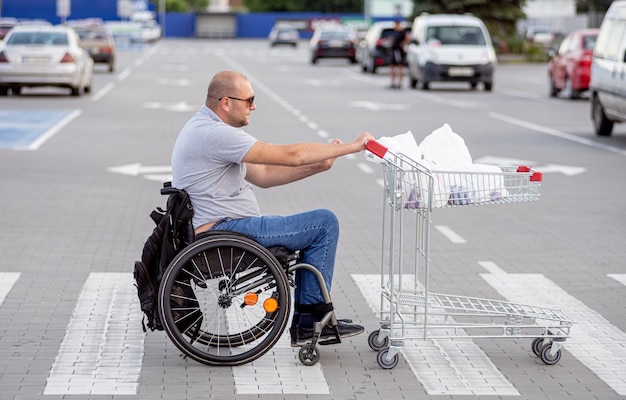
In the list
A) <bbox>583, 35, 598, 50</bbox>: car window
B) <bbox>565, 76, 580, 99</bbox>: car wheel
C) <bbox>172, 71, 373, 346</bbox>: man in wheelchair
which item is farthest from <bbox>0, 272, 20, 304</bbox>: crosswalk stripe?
<bbox>565, 76, 580, 99</bbox>: car wheel

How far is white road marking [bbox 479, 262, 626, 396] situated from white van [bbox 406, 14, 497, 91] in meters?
26.2

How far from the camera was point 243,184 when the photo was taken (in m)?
6.92

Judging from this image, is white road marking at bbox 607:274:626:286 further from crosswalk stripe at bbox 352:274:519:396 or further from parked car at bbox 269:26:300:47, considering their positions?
parked car at bbox 269:26:300:47

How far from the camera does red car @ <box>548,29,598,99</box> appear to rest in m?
31.3

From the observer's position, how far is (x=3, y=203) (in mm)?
12797

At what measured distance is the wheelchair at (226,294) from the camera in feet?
21.4

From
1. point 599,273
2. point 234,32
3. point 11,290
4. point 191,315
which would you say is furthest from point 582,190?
point 234,32

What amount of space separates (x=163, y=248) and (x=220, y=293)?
38 cm

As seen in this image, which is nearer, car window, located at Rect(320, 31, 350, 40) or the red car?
the red car

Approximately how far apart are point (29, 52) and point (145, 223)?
1926 centimetres

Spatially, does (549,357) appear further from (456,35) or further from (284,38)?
(284,38)

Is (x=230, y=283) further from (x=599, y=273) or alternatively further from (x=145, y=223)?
(x=145, y=223)

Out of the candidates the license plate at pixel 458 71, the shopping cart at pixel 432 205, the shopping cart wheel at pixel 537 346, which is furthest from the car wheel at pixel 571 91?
the shopping cart wheel at pixel 537 346

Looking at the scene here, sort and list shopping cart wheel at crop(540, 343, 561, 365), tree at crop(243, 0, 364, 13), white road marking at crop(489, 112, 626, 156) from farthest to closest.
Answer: tree at crop(243, 0, 364, 13), white road marking at crop(489, 112, 626, 156), shopping cart wheel at crop(540, 343, 561, 365)
